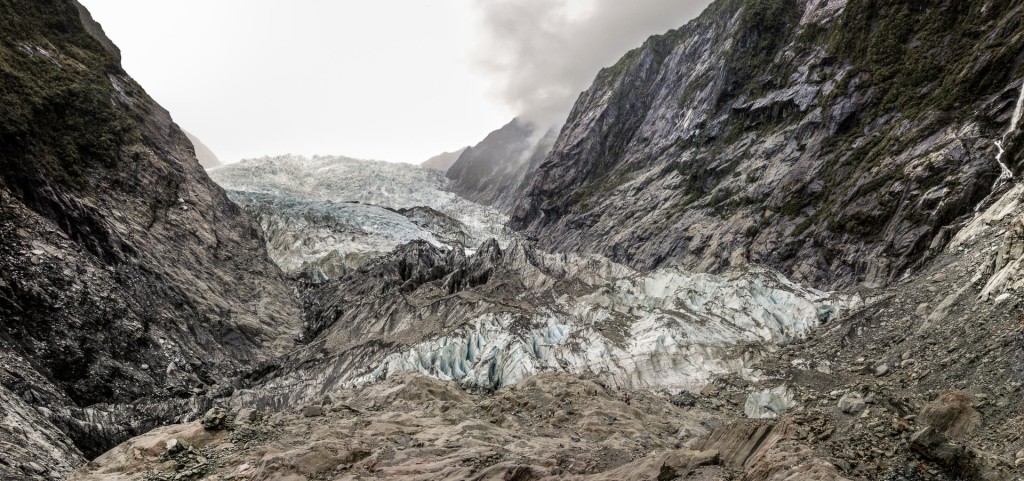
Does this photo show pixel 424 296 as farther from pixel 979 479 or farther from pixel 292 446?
pixel 979 479

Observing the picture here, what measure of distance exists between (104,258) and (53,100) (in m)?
14.0

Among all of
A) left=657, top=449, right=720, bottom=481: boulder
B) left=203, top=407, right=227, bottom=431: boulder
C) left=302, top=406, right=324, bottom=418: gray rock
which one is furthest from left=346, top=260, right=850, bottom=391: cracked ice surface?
left=657, top=449, right=720, bottom=481: boulder

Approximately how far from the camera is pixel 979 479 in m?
8.33

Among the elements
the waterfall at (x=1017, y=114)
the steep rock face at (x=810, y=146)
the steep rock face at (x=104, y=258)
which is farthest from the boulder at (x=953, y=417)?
the waterfall at (x=1017, y=114)

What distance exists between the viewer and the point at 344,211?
249 feet

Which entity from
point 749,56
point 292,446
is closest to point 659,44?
point 749,56

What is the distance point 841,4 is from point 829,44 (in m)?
7.09

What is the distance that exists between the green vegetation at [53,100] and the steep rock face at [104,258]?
0.13 metres

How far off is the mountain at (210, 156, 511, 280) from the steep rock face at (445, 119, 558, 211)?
8056mm

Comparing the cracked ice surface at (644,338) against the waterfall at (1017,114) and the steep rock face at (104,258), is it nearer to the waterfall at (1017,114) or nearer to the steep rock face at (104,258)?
the steep rock face at (104,258)

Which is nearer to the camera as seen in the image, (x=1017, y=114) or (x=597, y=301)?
(x=1017, y=114)

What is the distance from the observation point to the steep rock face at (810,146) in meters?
34.3

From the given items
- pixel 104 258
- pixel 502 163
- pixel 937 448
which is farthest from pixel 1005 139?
pixel 502 163

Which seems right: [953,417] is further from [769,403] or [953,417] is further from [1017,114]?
[1017,114]
